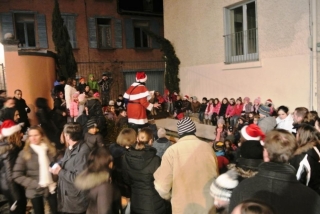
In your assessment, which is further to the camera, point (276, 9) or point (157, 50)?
point (157, 50)

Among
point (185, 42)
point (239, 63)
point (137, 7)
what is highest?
point (137, 7)

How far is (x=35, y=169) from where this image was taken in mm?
3807

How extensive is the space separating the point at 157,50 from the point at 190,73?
Answer: 7.64 m

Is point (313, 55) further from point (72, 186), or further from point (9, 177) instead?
point (9, 177)

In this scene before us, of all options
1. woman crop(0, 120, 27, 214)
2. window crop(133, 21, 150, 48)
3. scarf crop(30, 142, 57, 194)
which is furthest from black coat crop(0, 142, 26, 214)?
window crop(133, 21, 150, 48)

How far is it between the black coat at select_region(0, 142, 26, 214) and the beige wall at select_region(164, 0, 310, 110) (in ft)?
26.9

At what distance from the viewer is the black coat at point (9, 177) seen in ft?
12.6

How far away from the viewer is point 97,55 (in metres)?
19.5

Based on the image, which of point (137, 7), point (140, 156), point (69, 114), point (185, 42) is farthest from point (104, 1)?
point (140, 156)

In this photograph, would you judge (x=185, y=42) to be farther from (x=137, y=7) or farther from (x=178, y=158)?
(x=178, y=158)

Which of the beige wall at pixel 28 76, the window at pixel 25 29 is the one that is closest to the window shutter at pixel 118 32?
the window at pixel 25 29

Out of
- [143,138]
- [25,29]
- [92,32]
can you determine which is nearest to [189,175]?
[143,138]

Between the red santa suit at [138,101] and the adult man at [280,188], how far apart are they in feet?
13.2

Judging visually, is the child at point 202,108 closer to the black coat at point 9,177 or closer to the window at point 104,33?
the black coat at point 9,177
